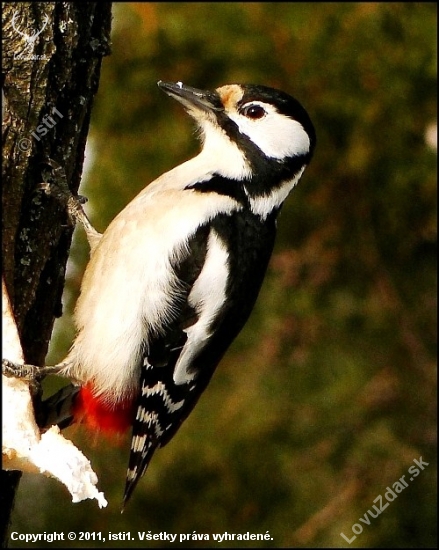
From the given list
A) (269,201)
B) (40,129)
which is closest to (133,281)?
(269,201)

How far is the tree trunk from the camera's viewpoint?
1.97 meters

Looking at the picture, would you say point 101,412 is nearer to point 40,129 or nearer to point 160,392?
point 160,392

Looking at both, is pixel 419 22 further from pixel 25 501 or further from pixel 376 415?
pixel 25 501

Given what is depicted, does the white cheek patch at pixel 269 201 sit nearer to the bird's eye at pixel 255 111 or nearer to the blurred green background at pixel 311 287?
the bird's eye at pixel 255 111

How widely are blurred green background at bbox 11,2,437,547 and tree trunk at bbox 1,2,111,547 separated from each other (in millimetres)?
1744

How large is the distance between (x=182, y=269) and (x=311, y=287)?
1727 millimetres

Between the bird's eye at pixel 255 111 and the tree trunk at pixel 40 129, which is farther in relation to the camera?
the bird's eye at pixel 255 111

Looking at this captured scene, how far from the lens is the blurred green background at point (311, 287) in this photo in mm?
4004

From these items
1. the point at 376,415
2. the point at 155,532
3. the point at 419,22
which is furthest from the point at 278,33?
the point at 155,532

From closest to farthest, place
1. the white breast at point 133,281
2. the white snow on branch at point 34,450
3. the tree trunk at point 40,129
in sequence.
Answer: the tree trunk at point 40,129, the white snow on branch at point 34,450, the white breast at point 133,281

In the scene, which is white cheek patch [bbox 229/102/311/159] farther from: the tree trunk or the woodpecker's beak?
the tree trunk

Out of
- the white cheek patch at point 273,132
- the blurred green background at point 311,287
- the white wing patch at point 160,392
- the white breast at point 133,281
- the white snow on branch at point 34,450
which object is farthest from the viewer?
the blurred green background at point 311,287

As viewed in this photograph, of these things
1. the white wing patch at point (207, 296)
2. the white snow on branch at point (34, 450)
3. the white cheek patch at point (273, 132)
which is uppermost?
the white cheek patch at point (273, 132)

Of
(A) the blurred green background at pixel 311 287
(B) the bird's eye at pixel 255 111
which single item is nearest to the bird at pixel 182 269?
(B) the bird's eye at pixel 255 111
